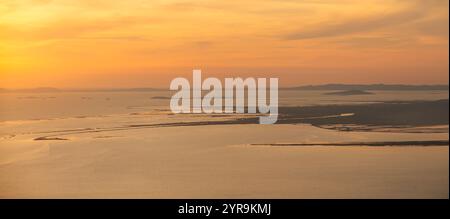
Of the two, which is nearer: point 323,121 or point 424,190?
point 424,190

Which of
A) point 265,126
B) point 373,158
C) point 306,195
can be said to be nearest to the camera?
point 306,195

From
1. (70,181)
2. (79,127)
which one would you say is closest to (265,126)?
(79,127)

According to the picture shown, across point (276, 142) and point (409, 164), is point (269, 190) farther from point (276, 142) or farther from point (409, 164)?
point (276, 142)

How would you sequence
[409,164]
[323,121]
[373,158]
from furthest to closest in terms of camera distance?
[323,121] → [373,158] → [409,164]

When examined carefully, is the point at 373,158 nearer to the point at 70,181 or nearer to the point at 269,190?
the point at 269,190

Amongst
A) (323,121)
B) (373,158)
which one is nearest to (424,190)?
(373,158)
